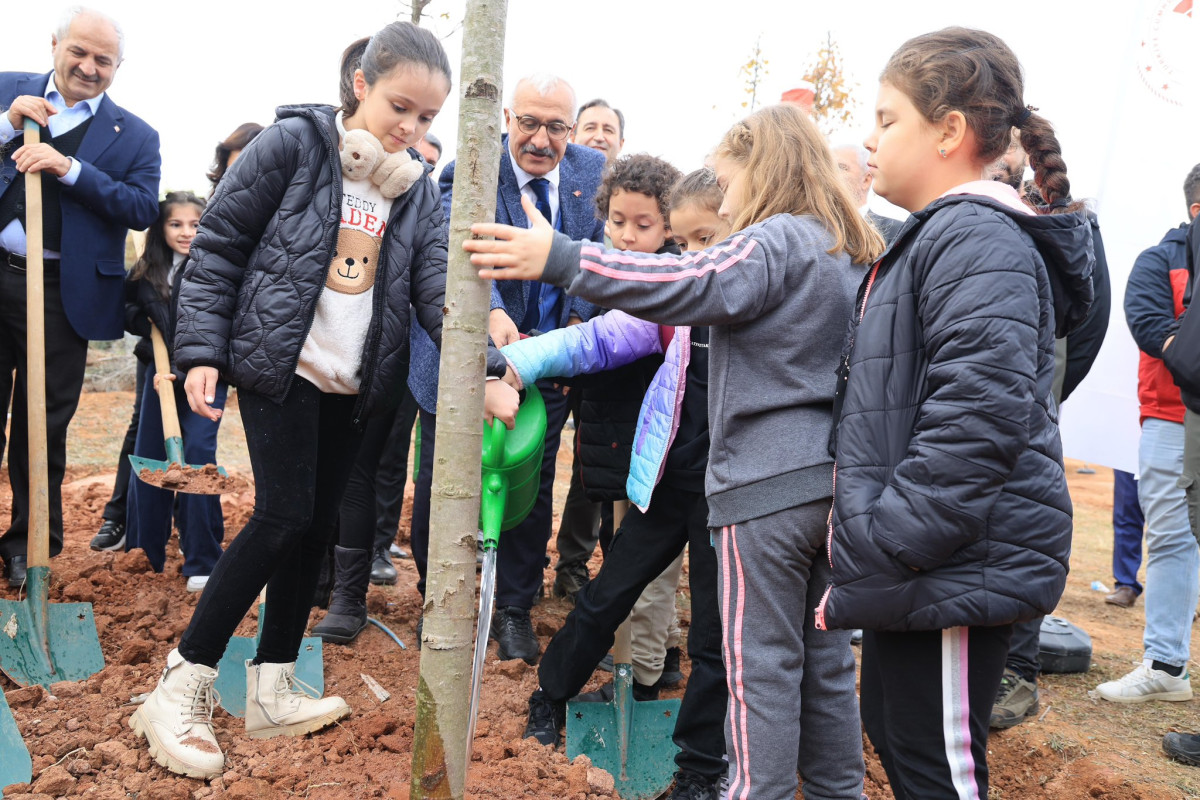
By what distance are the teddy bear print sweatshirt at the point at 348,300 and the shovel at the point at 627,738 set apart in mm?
1188

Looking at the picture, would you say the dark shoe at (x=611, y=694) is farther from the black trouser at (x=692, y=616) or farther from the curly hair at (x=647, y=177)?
the curly hair at (x=647, y=177)

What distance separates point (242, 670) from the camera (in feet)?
9.11

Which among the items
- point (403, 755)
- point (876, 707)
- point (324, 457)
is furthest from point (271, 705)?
point (876, 707)

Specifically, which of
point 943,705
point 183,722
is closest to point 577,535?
point 183,722

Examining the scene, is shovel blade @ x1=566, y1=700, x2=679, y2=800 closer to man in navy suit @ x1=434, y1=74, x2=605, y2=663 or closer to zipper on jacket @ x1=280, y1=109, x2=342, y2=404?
man in navy suit @ x1=434, y1=74, x2=605, y2=663

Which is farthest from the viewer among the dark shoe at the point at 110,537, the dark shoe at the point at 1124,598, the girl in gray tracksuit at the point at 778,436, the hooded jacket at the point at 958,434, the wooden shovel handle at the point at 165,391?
the dark shoe at the point at 1124,598

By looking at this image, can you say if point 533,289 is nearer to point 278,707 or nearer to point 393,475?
point 393,475

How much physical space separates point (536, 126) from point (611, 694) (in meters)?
2.06

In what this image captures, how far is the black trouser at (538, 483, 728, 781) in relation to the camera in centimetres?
248

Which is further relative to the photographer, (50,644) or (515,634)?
(515,634)

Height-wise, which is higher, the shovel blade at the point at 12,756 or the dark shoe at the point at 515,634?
the shovel blade at the point at 12,756

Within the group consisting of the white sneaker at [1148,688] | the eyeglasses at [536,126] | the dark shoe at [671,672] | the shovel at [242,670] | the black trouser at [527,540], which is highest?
the eyeglasses at [536,126]

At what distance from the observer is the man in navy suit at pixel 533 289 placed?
11.2 ft

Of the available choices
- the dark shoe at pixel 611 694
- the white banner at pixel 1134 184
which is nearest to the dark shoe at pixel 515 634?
the dark shoe at pixel 611 694
